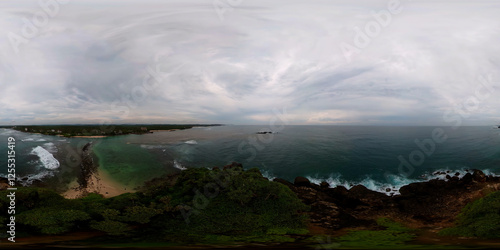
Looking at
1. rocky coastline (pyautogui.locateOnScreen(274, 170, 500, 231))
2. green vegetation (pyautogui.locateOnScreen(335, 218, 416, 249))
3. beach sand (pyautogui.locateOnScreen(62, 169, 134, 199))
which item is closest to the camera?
green vegetation (pyautogui.locateOnScreen(335, 218, 416, 249))

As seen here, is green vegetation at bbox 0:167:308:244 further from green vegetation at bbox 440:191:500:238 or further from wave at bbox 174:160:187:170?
wave at bbox 174:160:187:170

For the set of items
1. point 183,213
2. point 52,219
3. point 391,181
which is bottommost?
point 391,181

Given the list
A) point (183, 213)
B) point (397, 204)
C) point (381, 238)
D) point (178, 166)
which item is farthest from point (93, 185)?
point (397, 204)

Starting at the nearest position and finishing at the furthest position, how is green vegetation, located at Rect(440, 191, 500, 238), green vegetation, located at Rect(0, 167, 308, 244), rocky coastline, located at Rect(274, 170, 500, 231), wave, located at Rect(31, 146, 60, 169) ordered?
green vegetation, located at Rect(440, 191, 500, 238)
green vegetation, located at Rect(0, 167, 308, 244)
rocky coastline, located at Rect(274, 170, 500, 231)
wave, located at Rect(31, 146, 60, 169)

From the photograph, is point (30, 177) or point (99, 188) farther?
point (30, 177)

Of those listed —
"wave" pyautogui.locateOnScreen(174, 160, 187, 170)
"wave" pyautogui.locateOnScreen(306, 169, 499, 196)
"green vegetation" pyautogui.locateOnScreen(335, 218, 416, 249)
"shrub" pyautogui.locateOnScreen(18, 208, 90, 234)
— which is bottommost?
"wave" pyautogui.locateOnScreen(306, 169, 499, 196)

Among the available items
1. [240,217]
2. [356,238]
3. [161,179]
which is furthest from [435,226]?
[161,179]

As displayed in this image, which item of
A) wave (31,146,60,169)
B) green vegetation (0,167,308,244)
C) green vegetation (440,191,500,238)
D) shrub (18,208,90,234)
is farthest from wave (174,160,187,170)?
green vegetation (440,191,500,238)

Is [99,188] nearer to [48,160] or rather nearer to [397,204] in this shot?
[48,160]
